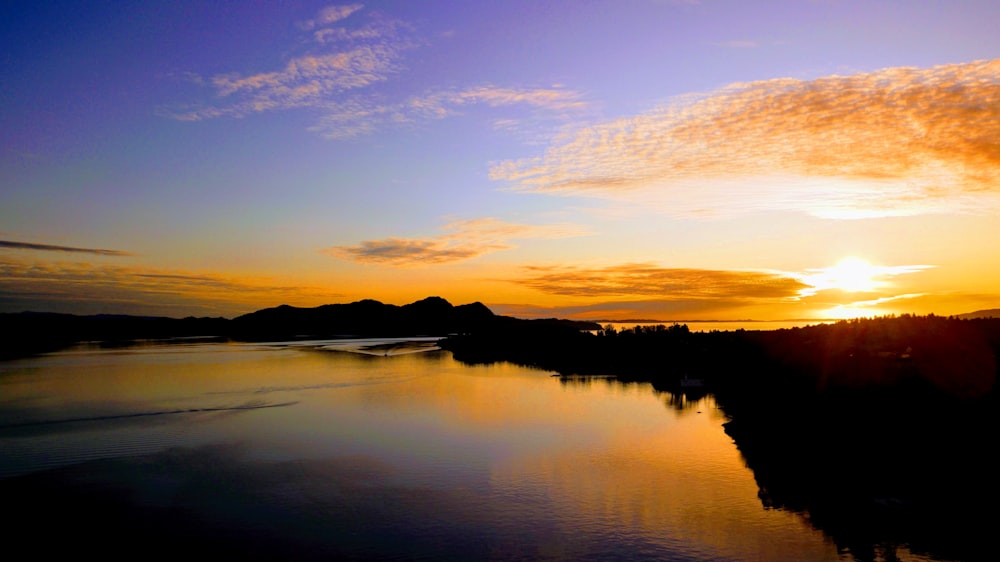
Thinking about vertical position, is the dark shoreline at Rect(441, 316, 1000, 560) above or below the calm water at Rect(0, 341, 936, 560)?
above

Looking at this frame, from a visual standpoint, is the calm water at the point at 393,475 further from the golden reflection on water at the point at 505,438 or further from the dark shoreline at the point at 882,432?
the dark shoreline at the point at 882,432

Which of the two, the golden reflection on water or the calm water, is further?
the golden reflection on water

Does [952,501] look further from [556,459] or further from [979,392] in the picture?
[556,459]

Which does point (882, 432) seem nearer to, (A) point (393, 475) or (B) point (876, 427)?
(B) point (876, 427)

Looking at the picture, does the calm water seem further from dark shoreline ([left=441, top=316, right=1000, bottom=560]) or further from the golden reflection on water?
dark shoreline ([left=441, top=316, right=1000, bottom=560])

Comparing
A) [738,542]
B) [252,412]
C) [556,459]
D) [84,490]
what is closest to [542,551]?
[738,542]

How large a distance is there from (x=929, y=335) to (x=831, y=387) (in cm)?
1255

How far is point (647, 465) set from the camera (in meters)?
22.2

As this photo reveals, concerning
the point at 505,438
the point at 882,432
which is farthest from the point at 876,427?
the point at 505,438

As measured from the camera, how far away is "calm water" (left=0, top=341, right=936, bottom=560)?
14969mm

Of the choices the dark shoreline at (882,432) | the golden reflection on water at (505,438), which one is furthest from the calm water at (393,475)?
the dark shoreline at (882,432)

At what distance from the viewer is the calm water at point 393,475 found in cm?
1497

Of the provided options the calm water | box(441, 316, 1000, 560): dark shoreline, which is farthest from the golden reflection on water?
box(441, 316, 1000, 560): dark shoreline

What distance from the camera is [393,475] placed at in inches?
816
